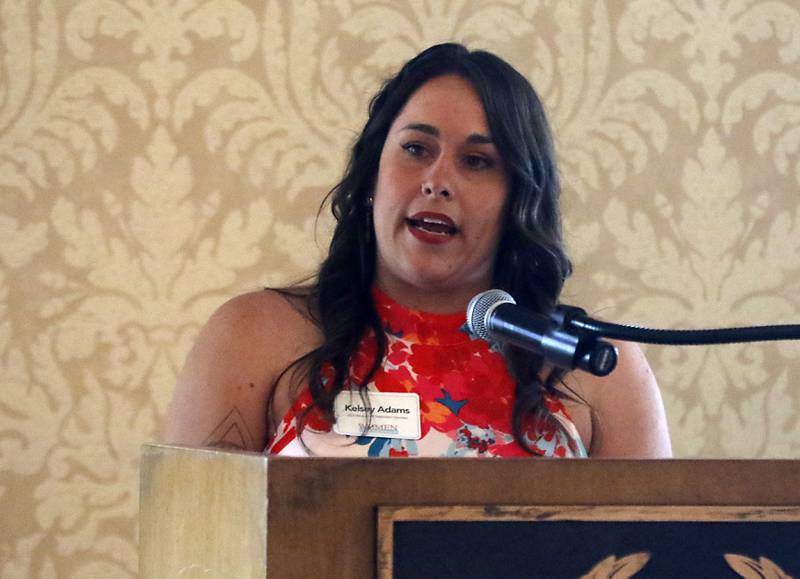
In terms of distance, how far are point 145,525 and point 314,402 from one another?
49 cm

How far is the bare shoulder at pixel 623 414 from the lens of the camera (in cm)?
158

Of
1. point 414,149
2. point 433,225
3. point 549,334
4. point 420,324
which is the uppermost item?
point 414,149

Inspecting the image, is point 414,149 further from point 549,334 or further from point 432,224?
point 549,334

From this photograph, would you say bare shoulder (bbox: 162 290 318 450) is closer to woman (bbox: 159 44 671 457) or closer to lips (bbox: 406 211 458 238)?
woman (bbox: 159 44 671 457)

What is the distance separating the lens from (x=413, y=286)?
62.9 inches

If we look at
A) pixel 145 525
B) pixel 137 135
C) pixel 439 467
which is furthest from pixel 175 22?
pixel 439 467

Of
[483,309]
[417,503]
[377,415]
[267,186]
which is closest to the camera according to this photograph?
[417,503]

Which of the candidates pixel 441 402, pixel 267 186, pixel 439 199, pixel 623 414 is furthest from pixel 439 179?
pixel 267 186

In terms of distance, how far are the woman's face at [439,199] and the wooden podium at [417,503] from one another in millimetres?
745

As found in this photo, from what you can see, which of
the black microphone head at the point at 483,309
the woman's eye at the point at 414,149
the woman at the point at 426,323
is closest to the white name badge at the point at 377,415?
the woman at the point at 426,323

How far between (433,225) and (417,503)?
2.72 feet

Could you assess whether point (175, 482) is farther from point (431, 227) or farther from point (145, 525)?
point (431, 227)

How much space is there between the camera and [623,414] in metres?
1.60

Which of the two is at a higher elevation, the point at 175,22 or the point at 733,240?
the point at 175,22
